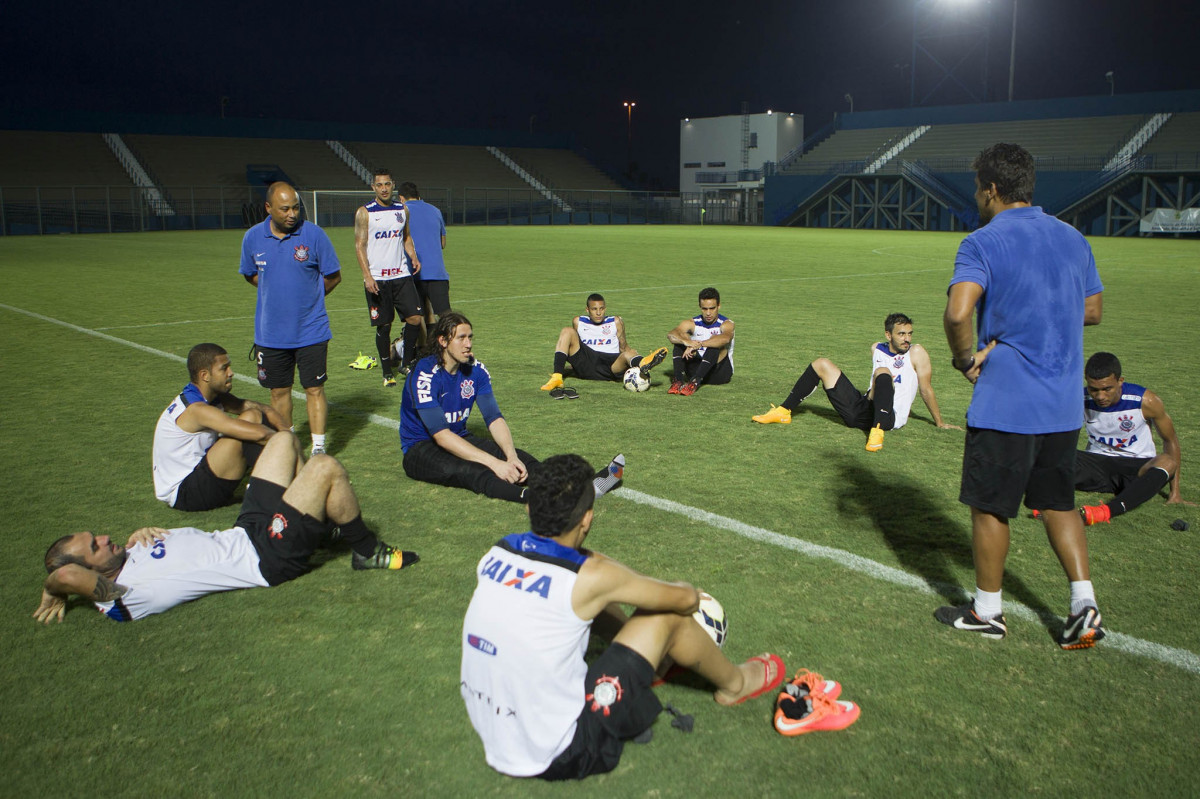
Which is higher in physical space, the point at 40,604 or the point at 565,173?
the point at 565,173

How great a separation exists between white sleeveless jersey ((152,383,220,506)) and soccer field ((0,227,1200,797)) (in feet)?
0.73

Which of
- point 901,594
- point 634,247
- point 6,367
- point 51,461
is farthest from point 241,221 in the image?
point 901,594

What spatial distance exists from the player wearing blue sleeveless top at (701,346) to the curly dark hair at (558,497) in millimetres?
6175

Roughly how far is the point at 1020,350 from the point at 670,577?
2102mm

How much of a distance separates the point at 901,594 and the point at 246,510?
3.57 m

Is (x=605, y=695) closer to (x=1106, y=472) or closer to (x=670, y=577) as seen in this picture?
(x=670, y=577)

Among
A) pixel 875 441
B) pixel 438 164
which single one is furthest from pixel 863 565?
pixel 438 164

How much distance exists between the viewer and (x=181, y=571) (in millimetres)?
4410

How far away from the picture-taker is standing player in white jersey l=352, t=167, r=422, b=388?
9.95 m

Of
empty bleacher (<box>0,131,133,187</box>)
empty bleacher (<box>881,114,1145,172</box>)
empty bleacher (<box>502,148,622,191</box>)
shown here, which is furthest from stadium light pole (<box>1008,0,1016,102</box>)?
empty bleacher (<box>0,131,133,187</box>)

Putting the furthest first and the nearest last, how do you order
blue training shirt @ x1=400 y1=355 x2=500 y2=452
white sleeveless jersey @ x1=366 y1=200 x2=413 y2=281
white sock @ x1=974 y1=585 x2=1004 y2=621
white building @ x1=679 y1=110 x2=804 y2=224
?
white building @ x1=679 y1=110 x2=804 y2=224 < white sleeveless jersey @ x1=366 y1=200 x2=413 y2=281 < blue training shirt @ x1=400 y1=355 x2=500 y2=452 < white sock @ x1=974 y1=585 x2=1004 y2=621

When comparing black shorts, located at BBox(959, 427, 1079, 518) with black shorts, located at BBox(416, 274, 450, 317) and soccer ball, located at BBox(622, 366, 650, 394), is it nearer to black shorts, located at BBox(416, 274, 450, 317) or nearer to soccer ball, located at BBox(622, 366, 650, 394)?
soccer ball, located at BBox(622, 366, 650, 394)

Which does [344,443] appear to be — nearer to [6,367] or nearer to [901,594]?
[901,594]

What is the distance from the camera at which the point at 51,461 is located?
6.91 metres
